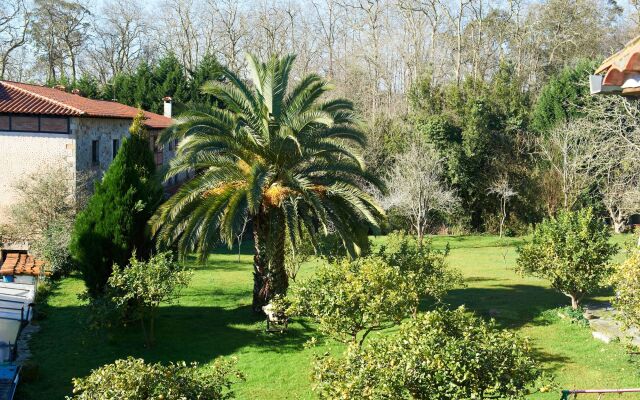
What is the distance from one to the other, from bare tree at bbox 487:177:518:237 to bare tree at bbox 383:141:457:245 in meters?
2.30

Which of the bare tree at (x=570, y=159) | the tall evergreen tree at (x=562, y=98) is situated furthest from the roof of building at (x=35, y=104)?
the tall evergreen tree at (x=562, y=98)

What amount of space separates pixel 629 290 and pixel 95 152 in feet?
74.2

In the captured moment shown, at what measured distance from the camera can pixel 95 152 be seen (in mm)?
28828

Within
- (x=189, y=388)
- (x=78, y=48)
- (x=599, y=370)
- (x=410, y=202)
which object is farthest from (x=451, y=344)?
(x=78, y=48)

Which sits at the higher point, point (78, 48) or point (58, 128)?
point (78, 48)

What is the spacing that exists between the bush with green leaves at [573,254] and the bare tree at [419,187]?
48.6ft

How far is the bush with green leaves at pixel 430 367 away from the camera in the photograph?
24.8 feet

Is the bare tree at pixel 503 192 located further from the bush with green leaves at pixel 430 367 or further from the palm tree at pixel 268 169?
the bush with green leaves at pixel 430 367

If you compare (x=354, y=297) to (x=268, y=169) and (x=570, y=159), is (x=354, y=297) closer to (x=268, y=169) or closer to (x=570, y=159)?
(x=268, y=169)

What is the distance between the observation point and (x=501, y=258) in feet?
101

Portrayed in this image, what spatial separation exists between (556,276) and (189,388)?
12908mm

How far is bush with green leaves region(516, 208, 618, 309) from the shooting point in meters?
17.4

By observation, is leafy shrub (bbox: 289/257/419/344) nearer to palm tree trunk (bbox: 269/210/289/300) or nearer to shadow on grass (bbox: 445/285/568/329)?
palm tree trunk (bbox: 269/210/289/300)

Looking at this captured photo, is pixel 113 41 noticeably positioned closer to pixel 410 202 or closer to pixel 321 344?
pixel 410 202
